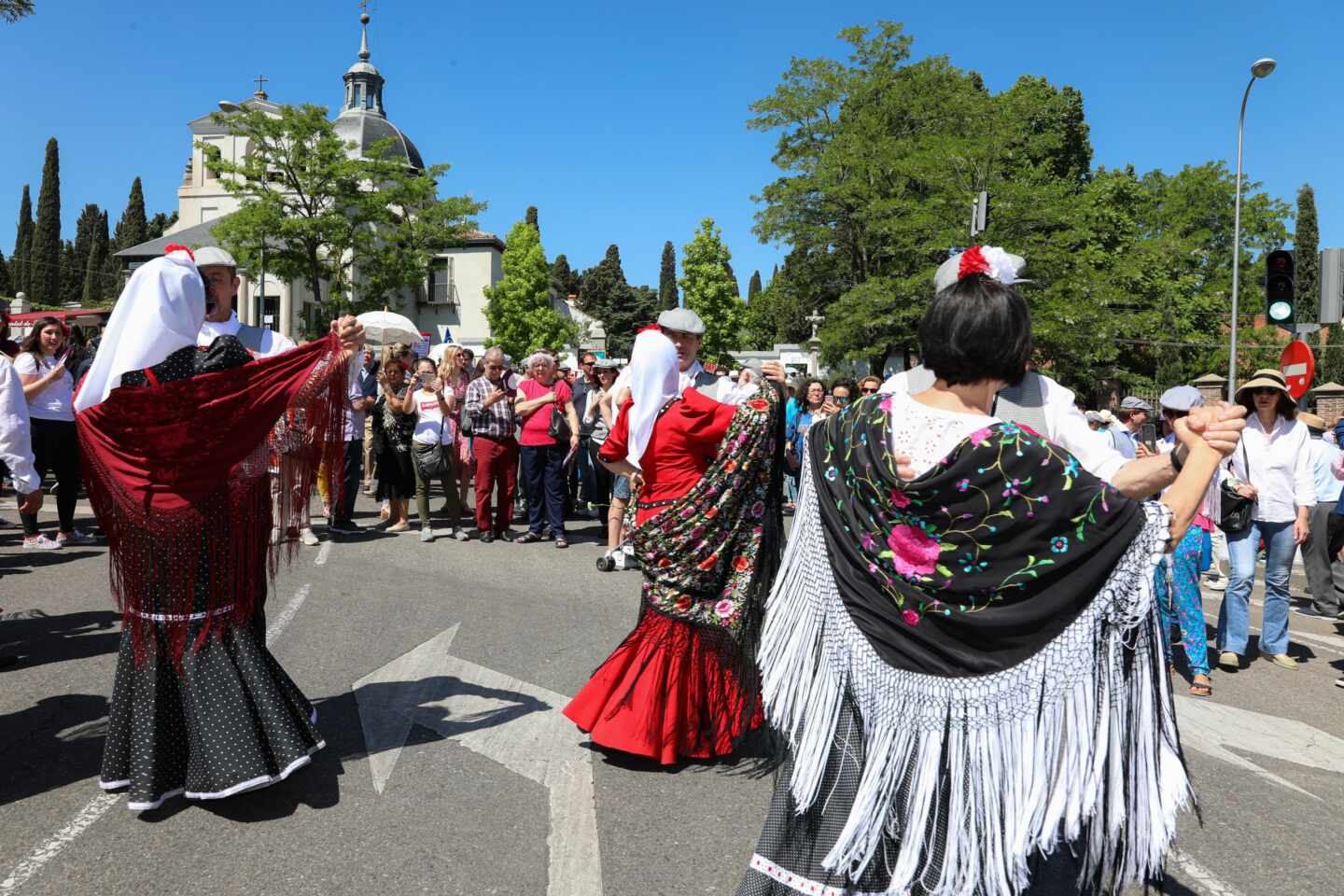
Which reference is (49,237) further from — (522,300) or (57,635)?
(57,635)

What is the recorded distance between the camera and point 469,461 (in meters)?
11.8

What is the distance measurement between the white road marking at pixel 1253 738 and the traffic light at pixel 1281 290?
23.6ft

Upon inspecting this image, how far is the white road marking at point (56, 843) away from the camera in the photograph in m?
3.04

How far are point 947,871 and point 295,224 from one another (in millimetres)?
34991

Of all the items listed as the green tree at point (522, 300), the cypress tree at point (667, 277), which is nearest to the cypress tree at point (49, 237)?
the green tree at point (522, 300)

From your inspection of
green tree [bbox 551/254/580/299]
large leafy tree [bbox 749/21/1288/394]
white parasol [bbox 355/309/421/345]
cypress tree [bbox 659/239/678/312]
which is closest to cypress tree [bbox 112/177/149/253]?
green tree [bbox 551/254/580/299]

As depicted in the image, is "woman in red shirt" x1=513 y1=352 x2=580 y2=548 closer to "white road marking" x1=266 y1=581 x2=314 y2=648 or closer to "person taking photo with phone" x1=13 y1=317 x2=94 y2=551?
"white road marking" x1=266 y1=581 x2=314 y2=648

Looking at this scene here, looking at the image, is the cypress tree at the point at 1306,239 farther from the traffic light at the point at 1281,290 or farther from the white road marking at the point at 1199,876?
the white road marking at the point at 1199,876

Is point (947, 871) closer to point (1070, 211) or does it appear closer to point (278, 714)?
point (278, 714)

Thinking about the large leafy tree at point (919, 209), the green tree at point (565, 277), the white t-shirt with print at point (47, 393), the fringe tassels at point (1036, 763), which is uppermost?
the green tree at point (565, 277)

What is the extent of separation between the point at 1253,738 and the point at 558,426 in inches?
279

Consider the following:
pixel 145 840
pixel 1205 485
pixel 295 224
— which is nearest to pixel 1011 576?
pixel 1205 485

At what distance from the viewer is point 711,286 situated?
62312mm

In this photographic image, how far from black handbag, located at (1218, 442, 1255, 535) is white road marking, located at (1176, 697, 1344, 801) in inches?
55.8
